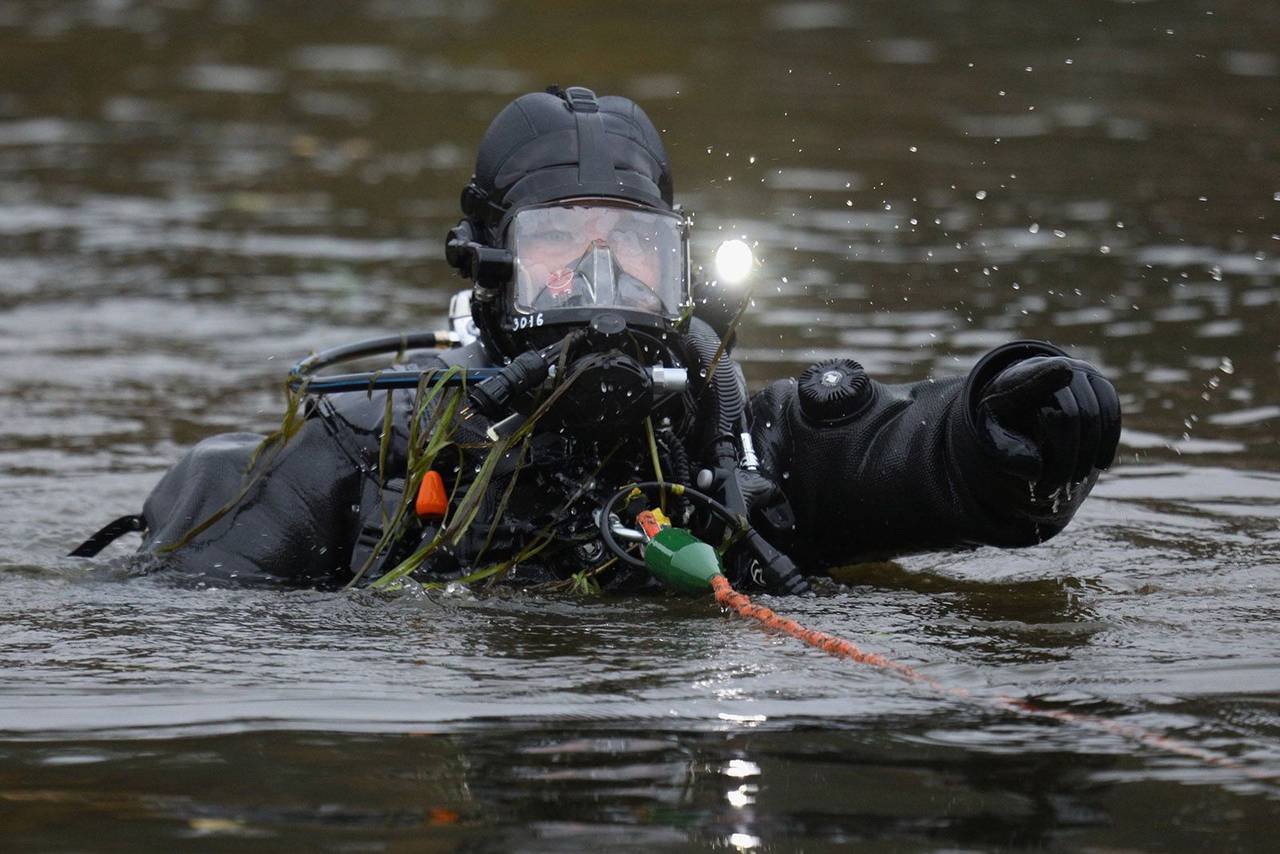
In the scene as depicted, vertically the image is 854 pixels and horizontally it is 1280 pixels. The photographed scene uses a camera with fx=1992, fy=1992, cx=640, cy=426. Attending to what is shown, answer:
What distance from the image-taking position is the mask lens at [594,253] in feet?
15.3

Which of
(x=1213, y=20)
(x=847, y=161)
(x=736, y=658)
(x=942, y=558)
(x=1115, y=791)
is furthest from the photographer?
(x=1213, y=20)

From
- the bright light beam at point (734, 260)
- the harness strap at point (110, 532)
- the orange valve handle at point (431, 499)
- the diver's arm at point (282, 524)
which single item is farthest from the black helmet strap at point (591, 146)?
the harness strap at point (110, 532)

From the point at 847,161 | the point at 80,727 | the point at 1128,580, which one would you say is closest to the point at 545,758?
the point at 80,727

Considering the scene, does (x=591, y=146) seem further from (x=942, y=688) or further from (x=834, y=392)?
(x=942, y=688)

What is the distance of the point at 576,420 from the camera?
4492mm

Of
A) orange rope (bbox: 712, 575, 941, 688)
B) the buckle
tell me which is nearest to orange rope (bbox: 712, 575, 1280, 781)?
orange rope (bbox: 712, 575, 941, 688)

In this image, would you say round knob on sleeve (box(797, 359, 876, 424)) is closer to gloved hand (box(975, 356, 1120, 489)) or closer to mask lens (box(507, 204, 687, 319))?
mask lens (box(507, 204, 687, 319))

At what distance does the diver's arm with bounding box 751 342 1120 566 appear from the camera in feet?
14.0

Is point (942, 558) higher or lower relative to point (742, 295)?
lower

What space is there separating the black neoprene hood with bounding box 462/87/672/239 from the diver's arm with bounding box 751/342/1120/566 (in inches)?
28.3

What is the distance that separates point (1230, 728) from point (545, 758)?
127 cm

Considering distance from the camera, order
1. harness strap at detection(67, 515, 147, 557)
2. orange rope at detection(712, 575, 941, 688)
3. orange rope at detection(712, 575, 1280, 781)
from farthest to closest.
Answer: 1. harness strap at detection(67, 515, 147, 557)
2. orange rope at detection(712, 575, 941, 688)
3. orange rope at detection(712, 575, 1280, 781)

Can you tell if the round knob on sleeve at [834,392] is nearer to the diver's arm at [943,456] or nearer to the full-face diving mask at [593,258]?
the diver's arm at [943,456]

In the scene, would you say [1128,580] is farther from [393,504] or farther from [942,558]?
[393,504]
